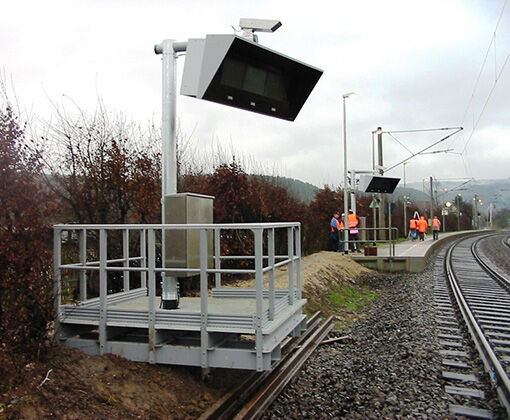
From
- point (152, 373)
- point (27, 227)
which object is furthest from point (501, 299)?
point (27, 227)

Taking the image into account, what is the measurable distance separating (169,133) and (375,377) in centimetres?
439

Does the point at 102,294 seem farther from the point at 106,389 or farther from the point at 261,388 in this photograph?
the point at 261,388

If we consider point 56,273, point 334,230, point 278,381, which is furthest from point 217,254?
point 334,230

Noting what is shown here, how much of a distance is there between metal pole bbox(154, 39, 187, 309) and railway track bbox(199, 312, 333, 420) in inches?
54.5

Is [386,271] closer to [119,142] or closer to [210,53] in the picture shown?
[119,142]

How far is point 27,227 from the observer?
5.20 m

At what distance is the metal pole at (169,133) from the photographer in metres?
6.20

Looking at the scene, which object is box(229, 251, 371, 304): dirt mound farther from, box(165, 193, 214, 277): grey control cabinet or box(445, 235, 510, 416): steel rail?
box(165, 193, 214, 277): grey control cabinet

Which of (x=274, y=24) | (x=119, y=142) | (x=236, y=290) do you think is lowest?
(x=236, y=290)

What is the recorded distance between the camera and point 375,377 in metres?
6.79

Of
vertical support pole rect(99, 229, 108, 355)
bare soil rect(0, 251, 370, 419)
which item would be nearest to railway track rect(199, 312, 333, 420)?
bare soil rect(0, 251, 370, 419)

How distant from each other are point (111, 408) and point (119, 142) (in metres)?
6.71

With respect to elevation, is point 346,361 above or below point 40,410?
below

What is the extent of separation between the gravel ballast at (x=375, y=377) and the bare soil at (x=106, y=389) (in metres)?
0.95
